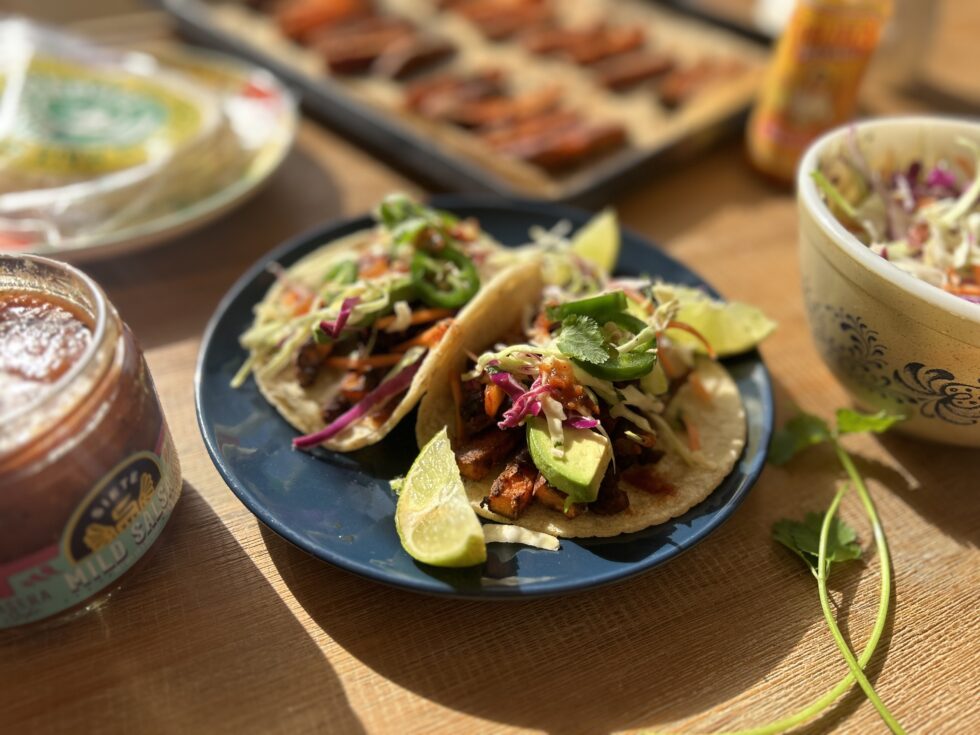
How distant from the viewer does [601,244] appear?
8.01ft

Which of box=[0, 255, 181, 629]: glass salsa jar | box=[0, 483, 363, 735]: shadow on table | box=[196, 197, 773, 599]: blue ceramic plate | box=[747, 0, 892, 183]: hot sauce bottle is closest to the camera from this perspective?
box=[0, 255, 181, 629]: glass salsa jar

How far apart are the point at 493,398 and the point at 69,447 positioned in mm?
869

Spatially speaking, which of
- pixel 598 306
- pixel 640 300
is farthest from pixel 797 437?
pixel 598 306

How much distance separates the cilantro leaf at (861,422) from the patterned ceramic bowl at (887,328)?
0.05m

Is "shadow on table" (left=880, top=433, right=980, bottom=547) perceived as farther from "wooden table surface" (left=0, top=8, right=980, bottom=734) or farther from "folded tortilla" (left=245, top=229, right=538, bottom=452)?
"folded tortilla" (left=245, top=229, right=538, bottom=452)

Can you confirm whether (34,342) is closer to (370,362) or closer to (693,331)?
(370,362)

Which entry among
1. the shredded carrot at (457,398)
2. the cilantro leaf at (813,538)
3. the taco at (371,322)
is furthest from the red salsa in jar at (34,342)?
the cilantro leaf at (813,538)

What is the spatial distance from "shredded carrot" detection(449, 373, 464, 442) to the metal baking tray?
105cm

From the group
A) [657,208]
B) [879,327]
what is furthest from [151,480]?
[657,208]

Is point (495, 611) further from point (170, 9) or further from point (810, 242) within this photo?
point (170, 9)

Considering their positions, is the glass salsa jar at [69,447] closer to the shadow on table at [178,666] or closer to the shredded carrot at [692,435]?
the shadow on table at [178,666]

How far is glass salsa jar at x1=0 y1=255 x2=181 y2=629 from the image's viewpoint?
1321mm

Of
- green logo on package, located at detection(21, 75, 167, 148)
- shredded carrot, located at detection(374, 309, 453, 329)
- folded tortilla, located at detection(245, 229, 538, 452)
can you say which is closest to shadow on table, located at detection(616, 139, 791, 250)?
folded tortilla, located at detection(245, 229, 538, 452)

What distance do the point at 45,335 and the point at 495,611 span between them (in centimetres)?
104
